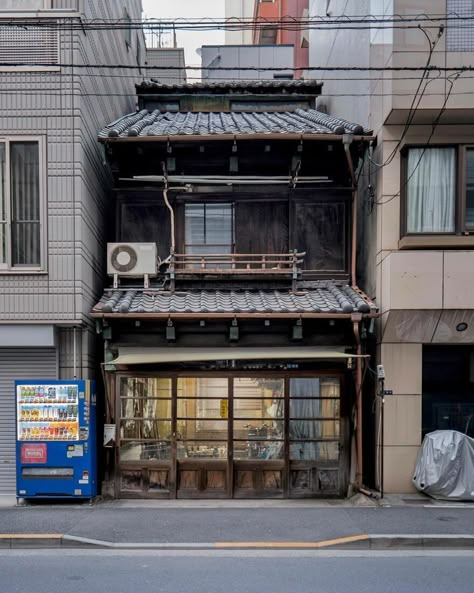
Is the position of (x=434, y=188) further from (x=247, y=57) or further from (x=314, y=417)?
(x=247, y=57)

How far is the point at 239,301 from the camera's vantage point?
11.6 meters

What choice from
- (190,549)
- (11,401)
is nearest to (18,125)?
(11,401)

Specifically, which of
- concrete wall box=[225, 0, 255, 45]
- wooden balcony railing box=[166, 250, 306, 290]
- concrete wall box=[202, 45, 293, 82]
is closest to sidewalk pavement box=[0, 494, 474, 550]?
wooden balcony railing box=[166, 250, 306, 290]

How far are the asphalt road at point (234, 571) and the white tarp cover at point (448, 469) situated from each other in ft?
8.54

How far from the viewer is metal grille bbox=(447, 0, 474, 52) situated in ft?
36.1

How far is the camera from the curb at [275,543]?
8.36 metres

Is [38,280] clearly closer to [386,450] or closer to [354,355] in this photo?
[354,355]

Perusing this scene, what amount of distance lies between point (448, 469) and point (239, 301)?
502cm

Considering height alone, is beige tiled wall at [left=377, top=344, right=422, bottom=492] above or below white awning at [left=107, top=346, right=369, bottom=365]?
below

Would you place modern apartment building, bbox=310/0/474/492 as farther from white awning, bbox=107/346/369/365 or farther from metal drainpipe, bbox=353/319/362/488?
white awning, bbox=107/346/369/365

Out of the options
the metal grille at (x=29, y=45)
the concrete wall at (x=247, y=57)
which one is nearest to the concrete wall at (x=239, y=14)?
the concrete wall at (x=247, y=57)

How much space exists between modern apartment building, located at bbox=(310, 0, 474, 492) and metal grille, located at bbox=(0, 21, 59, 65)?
5.98 m

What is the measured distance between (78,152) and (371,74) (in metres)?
6.36

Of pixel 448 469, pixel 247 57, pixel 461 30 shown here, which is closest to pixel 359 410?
pixel 448 469
